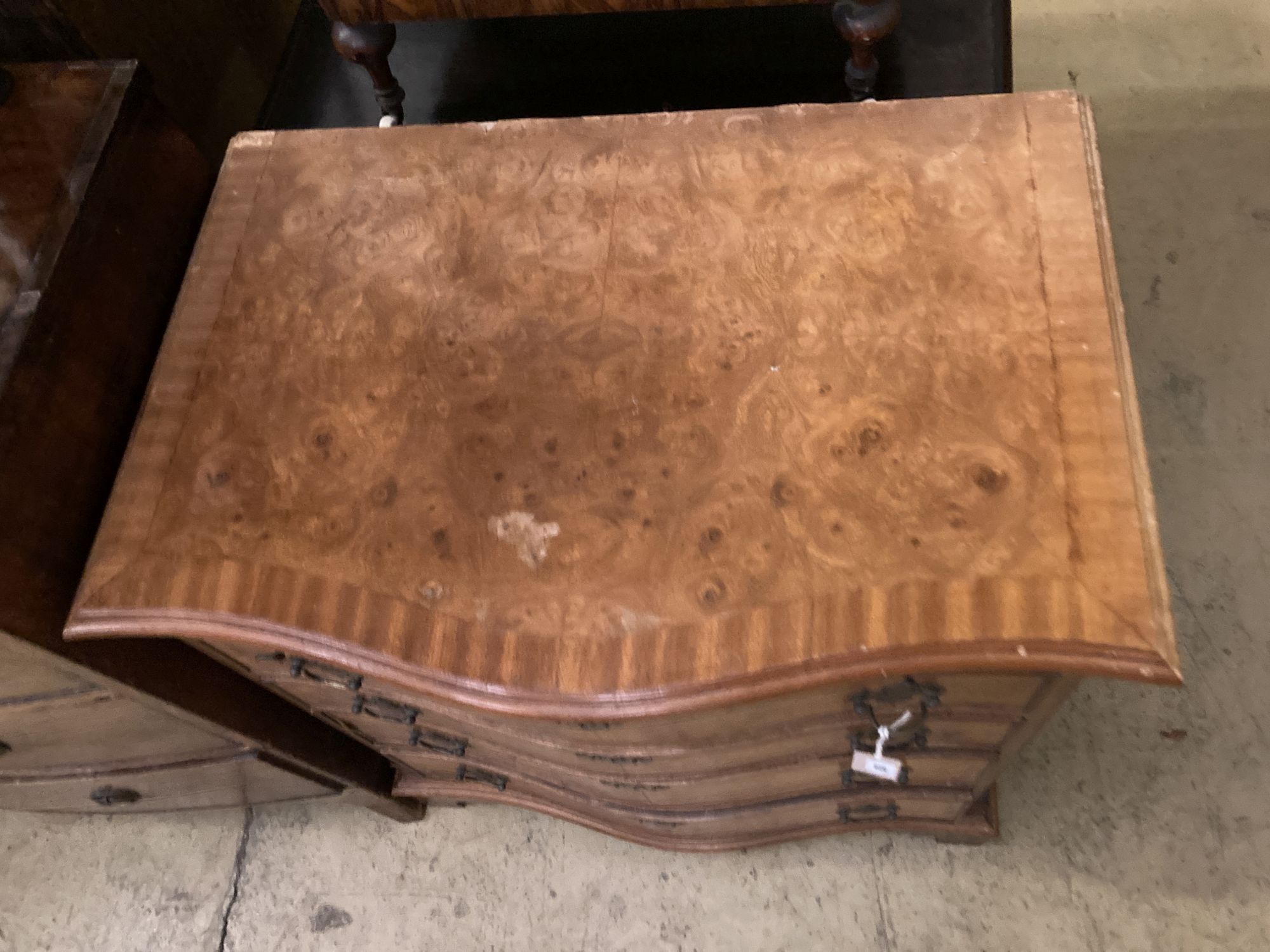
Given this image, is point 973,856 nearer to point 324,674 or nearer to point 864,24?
point 324,674

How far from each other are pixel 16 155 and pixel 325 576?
554 mm

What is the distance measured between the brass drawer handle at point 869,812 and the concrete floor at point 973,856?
18 centimetres

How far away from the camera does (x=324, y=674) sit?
87 centimetres

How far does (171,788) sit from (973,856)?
107 centimetres

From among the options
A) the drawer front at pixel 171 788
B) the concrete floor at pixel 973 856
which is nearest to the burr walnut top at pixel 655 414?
the drawer front at pixel 171 788

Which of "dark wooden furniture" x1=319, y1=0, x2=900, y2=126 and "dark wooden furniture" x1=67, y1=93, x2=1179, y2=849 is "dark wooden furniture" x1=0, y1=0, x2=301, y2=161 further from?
"dark wooden furniture" x1=67, y1=93, x2=1179, y2=849

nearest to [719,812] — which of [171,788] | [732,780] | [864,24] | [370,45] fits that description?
[732,780]

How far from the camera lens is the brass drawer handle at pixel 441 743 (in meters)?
1.05

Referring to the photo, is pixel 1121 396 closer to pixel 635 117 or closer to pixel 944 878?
pixel 635 117

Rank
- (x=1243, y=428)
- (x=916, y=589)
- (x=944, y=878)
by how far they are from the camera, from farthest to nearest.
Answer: (x=1243, y=428) → (x=944, y=878) → (x=916, y=589)

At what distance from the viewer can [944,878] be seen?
4.07 feet

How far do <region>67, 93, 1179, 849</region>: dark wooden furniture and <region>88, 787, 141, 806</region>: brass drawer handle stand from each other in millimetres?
386

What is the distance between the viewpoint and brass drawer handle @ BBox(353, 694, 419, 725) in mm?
911

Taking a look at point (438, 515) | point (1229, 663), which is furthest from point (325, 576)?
point (1229, 663)
